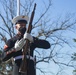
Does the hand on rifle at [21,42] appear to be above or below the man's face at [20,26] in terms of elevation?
below

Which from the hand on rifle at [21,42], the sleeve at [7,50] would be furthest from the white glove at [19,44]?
the sleeve at [7,50]

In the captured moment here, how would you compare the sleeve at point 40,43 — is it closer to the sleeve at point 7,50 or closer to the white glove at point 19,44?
the white glove at point 19,44

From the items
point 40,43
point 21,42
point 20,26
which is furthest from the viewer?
point 20,26

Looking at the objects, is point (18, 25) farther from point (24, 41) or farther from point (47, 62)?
point (47, 62)

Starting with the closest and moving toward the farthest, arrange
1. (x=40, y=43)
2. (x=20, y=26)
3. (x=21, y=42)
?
(x=21, y=42), (x=40, y=43), (x=20, y=26)

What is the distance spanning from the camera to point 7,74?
1577 cm

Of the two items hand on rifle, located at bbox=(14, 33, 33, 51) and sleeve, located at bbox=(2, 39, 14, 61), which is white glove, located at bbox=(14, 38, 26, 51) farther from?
sleeve, located at bbox=(2, 39, 14, 61)

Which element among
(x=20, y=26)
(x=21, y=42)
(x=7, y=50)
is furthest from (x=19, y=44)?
(x=20, y=26)

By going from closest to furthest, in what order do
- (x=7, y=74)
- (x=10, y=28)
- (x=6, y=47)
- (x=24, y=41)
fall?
(x=24, y=41) < (x=6, y=47) < (x=7, y=74) < (x=10, y=28)

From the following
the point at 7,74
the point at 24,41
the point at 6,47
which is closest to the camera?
the point at 24,41

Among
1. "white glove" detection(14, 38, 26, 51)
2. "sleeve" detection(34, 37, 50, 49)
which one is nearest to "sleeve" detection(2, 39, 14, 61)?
"white glove" detection(14, 38, 26, 51)

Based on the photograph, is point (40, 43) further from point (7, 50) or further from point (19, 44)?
point (7, 50)

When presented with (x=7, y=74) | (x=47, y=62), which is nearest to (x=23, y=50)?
(x=7, y=74)

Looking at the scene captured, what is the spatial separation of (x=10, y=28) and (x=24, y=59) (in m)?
13.0
